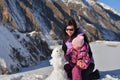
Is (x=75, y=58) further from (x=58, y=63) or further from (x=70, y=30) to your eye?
(x=70, y=30)

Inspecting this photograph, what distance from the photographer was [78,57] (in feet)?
29.0

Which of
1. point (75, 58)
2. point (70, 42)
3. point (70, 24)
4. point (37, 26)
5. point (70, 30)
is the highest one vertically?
point (70, 24)

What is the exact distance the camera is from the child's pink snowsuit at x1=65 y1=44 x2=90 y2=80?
8750 mm

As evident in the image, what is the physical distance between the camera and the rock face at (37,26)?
727 inches

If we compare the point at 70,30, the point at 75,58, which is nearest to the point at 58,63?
the point at 75,58

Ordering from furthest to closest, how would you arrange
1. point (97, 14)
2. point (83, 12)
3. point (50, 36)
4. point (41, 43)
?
point (97, 14) < point (83, 12) < point (50, 36) < point (41, 43)

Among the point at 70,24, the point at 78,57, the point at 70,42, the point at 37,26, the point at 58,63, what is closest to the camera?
the point at 58,63

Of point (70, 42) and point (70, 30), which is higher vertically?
point (70, 30)

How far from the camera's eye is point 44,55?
23.0 m

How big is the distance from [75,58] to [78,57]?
0.09 metres

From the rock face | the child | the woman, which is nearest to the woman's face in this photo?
the woman

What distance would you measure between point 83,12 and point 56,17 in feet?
115

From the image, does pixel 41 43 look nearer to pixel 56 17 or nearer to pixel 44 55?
pixel 44 55

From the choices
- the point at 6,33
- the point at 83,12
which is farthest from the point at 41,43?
the point at 83,12
